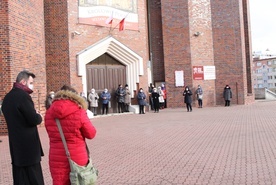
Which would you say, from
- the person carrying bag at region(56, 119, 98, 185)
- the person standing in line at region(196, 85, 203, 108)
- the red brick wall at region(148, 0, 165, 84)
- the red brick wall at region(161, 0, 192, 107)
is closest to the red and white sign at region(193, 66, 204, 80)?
the red brick wall at region(161, 0, 192, 107)

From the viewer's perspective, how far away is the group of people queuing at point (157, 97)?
21.9 m

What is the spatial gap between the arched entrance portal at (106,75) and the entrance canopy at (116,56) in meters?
0.34

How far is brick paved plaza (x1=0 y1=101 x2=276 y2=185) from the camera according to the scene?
6.12m

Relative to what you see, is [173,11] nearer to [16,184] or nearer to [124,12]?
[124,12]

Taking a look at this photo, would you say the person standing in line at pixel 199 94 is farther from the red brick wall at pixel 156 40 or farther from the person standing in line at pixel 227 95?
the red brick wall at pixel 156 40

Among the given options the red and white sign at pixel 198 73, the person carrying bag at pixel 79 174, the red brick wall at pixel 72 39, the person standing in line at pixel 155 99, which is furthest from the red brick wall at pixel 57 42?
the person carrying bag at pixel 79 174

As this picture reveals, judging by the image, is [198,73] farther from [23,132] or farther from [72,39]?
[23,132]

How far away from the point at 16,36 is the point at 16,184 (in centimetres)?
1008

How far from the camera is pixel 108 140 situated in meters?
10.9

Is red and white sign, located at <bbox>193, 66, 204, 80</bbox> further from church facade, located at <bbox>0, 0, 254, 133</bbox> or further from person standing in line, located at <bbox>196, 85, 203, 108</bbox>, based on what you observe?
person standing in line, located at <bbox>196, 85, 203, 108</bbox>

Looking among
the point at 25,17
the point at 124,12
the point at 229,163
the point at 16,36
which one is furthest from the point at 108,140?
the point at 124,12

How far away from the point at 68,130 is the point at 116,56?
1775 cm

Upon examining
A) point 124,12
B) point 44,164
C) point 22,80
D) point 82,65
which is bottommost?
point 44,164

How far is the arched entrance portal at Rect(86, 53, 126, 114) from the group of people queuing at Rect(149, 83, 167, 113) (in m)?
1.95
